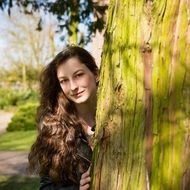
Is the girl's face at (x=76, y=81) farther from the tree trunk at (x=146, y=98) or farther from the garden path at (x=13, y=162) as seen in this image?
the garden path at (x=13, y=162)

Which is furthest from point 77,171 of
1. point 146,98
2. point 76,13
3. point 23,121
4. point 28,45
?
point 28,45

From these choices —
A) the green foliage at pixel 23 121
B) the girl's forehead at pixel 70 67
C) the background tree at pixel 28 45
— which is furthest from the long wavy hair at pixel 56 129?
the background tree at pixel 28 45

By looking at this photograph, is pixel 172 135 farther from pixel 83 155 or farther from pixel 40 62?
pixel 40 62

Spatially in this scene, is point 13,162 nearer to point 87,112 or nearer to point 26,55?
point 87,112

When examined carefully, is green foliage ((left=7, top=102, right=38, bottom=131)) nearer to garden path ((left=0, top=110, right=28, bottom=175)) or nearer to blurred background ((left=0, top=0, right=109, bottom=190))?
blurred background ((left=0, top=0, right=109, bottom=190))

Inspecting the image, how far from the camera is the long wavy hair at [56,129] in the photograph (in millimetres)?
2484

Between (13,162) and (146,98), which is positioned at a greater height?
(146,98)

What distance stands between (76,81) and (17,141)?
14.6 meters

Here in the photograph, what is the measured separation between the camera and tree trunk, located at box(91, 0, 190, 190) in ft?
5.25

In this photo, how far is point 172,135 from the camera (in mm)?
1611

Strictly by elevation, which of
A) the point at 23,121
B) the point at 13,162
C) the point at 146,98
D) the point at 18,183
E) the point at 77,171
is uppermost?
the point at 146,98

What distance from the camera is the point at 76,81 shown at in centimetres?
249

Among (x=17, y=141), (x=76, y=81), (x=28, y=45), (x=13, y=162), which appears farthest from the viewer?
(x=28, y=45)

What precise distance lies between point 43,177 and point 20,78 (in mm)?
36210
